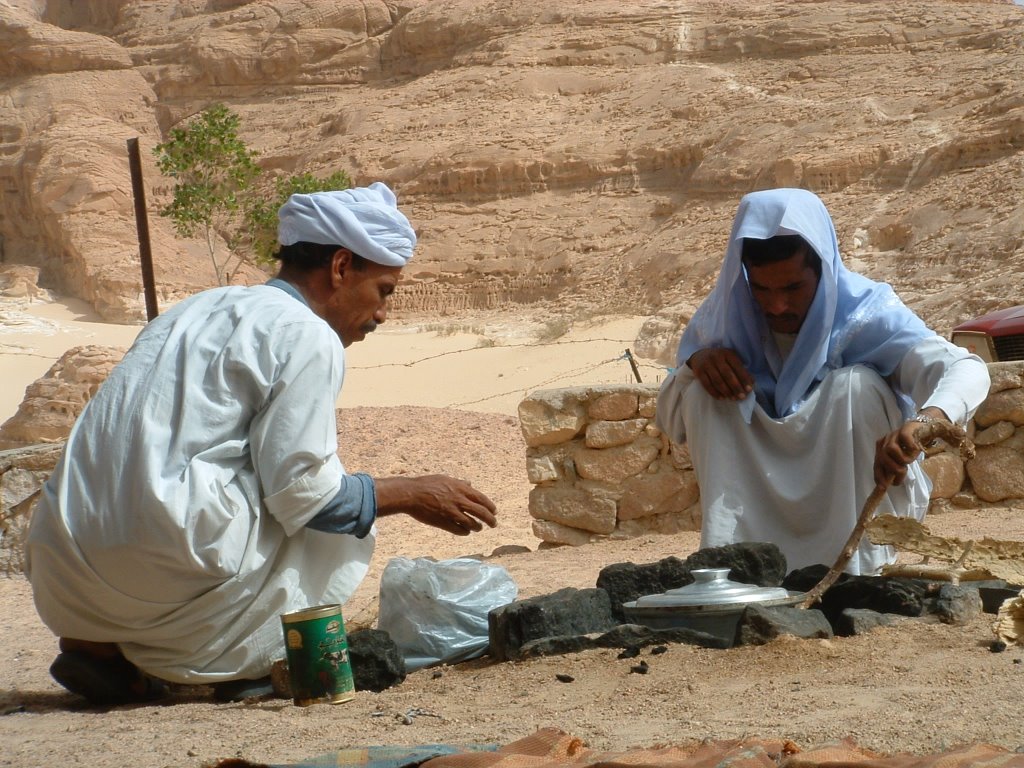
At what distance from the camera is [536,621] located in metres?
3.59

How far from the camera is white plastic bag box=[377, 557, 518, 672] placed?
12.4 ft

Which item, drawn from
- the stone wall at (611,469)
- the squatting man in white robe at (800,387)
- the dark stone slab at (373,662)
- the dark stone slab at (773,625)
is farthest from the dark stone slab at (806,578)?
the stone wall at (611,469)

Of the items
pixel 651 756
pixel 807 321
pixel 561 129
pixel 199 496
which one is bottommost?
pixel 561 129

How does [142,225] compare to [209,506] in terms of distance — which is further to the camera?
[142,225]

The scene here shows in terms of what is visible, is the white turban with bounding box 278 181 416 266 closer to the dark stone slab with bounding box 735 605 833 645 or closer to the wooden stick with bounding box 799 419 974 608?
the dark stone slab with bounding box 735 605 833 645

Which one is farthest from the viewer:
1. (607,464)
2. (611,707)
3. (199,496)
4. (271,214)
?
(271,214)

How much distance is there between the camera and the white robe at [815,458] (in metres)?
4.07

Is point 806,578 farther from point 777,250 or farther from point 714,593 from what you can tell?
point 777,250

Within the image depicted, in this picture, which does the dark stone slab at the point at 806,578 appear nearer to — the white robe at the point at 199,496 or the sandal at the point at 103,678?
the white robe at the point at 199,496

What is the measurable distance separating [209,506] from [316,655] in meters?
0.46

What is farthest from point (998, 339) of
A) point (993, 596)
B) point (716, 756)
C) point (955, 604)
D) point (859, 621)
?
point (716, 756)

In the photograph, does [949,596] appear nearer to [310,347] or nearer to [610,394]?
[310,347]

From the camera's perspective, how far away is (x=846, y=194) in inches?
1104

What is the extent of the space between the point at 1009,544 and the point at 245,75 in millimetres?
42332
